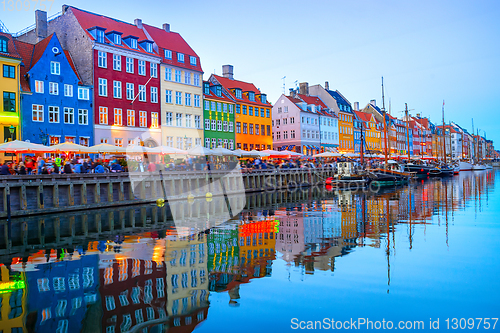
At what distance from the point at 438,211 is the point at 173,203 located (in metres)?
19.0

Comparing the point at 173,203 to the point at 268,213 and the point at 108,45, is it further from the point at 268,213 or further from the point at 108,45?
the point at 108,45

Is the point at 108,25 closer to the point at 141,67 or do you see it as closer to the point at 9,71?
the point at 141,67

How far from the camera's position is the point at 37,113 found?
38781 mm

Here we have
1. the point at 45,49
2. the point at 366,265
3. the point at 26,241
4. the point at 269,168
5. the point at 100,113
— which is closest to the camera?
the point at 366,265

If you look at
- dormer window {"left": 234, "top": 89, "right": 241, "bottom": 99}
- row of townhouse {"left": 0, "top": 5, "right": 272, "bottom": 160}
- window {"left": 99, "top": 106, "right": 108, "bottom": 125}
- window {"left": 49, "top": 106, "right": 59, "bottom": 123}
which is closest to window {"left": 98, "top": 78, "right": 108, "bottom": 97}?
row of townhouse {"left": 0, "top": 5, "right": 272, "bottom": 160}

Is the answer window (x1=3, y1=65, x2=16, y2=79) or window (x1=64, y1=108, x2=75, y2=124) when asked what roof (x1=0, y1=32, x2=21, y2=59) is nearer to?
window (x1=3, y1=65, x2=16, y2=79)

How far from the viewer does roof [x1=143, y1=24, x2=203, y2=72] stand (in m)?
53.6

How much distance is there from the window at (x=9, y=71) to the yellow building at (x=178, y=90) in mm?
17401

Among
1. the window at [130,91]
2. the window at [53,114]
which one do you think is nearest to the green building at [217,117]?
the window at [130,91]

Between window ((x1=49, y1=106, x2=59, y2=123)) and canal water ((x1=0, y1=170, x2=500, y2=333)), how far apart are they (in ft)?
70.4

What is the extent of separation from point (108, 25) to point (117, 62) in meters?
5.40

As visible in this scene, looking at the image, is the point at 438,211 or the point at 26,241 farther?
the point at 438,211

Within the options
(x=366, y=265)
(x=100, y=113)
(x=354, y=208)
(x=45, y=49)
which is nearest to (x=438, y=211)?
(x=354, y=208)

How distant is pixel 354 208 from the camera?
29453 millimetres
